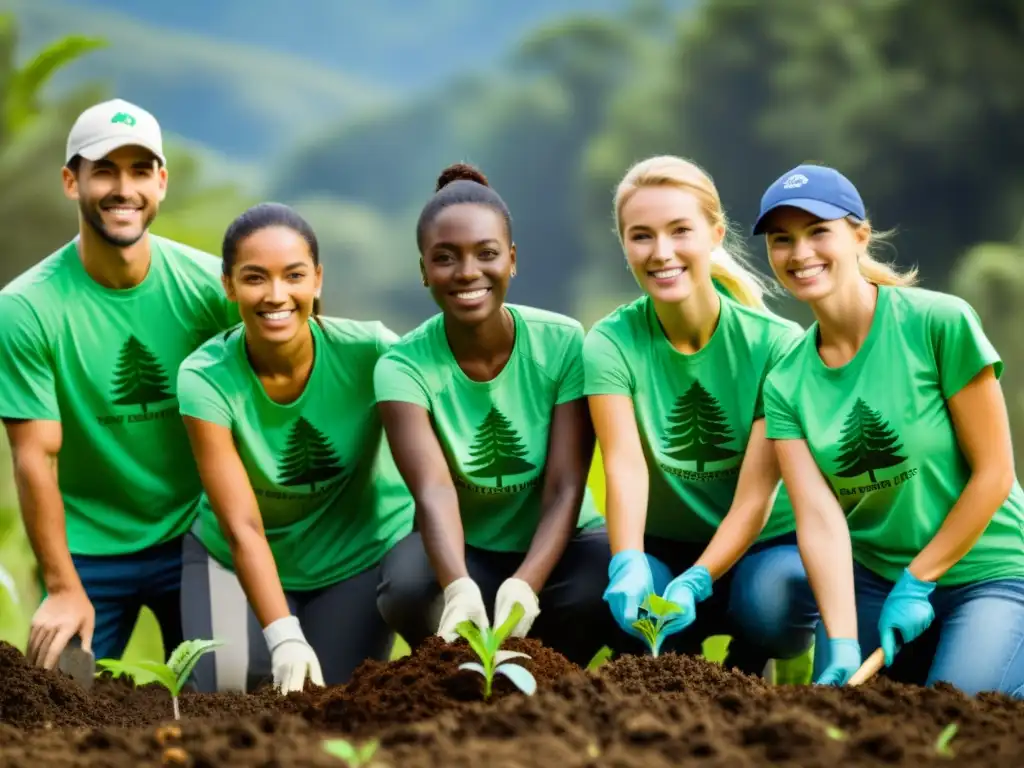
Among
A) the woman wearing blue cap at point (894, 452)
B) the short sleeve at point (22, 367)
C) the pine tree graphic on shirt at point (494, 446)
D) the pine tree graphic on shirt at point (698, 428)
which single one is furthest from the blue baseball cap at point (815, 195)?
the short sleeve at point (22, 367)

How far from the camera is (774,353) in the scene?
3.71 m

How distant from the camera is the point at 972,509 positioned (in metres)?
3.26

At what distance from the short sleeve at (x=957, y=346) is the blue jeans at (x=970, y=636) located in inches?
21.0

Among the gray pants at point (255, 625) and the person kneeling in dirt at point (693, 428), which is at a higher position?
the person kneeling in dirt at point (693, 428)

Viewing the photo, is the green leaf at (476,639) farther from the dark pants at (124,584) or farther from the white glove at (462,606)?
the dark pants at (124,584)

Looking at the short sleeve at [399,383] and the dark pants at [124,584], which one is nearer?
the short sleeve at [399,383]

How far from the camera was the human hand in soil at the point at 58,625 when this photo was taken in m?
3.79

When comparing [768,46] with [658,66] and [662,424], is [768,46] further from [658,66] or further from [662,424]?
[662,424]

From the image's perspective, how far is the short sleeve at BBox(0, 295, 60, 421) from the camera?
3908 mm

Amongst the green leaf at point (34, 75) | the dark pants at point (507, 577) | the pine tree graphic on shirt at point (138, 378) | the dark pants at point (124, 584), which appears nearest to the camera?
the dark pants at point (507, 577)

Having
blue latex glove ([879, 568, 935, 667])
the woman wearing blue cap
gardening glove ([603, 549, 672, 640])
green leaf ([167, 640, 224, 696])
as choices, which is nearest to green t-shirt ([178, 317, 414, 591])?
green leaf ([167, 640, 224, 696])

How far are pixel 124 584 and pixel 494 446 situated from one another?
139cm

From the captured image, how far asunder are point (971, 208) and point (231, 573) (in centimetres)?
1014

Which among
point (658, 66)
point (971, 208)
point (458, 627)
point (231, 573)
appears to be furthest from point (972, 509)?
point (658, 66)
